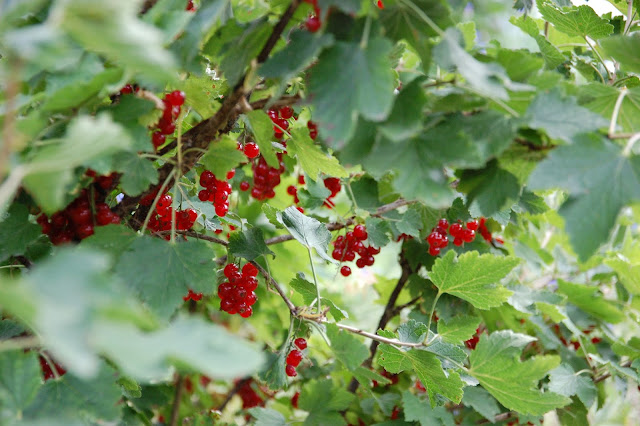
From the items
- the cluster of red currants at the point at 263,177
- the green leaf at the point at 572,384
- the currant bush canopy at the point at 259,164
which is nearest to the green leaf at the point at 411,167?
the currant bush canopy at the point at 259,164

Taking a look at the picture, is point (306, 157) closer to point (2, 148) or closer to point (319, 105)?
point (319, 105)

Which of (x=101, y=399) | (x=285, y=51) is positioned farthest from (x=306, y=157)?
(x=101, y=399)

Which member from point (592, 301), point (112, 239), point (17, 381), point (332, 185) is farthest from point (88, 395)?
point (592, 301)

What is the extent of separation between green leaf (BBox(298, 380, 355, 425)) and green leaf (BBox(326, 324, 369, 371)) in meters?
0.52

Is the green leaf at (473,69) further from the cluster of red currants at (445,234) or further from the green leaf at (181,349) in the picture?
the cluster of red currants at (445,234)

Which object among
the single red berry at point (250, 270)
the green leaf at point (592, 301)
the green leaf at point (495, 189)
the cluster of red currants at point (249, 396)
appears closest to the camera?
the green leaf at point (495, 189)

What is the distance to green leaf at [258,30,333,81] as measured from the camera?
0.61m

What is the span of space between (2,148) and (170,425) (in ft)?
4.38

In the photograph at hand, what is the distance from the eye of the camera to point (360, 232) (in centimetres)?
122

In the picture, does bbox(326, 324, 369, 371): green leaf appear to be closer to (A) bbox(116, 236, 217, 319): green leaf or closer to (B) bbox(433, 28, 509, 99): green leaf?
(A) bbox(116, 236, 217, 319): green leaf

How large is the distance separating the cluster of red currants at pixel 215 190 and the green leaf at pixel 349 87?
1.42 ft

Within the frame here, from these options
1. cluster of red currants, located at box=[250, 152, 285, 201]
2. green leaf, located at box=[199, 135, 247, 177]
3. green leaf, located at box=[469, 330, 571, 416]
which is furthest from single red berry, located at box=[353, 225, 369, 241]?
green leaf, located at box=[199, 135, 247, 177]

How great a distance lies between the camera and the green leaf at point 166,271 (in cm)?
70

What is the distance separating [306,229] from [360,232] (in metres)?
0.18
